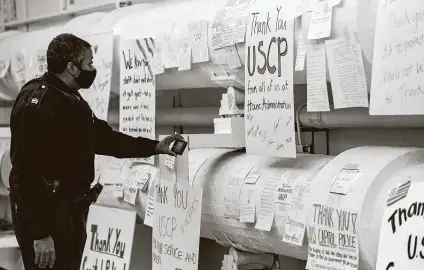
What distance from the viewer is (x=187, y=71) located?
11.2 ft

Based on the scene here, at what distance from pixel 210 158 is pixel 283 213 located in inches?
25.8

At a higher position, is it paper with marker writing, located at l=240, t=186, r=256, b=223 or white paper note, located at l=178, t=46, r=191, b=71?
white paper note, located at l=178, t=46, r=191, b=71

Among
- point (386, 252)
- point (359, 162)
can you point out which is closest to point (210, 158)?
point (359, 162)

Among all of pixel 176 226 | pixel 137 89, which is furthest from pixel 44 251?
pixel 137 89

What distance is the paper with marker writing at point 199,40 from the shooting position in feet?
10.4

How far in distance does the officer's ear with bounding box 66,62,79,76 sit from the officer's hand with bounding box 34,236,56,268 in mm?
656

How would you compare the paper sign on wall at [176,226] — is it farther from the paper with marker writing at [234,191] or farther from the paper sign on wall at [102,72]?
the paper sign on wall at [102,72]

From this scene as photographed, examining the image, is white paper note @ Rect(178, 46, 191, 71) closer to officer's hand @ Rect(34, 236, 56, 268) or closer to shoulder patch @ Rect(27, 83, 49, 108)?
shoulder patch @ Rect(27, 83, 49, 108)

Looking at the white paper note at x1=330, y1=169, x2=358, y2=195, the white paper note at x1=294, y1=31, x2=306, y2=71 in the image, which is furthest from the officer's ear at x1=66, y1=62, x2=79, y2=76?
the white paper note at x1=330, y1=169, x2=358, y2=195

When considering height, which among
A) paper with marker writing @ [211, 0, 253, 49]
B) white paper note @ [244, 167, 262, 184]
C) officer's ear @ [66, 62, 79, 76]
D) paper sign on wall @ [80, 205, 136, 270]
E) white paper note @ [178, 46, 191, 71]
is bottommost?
paper sign on wall @ [80, 205, 136, 270]

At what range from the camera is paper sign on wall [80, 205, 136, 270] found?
12.6 ft

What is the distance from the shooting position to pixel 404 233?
2029 mm

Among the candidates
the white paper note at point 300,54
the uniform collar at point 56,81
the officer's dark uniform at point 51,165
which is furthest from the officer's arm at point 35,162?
the white paper note at point 300,54

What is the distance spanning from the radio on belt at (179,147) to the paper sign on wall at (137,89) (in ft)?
1.12
